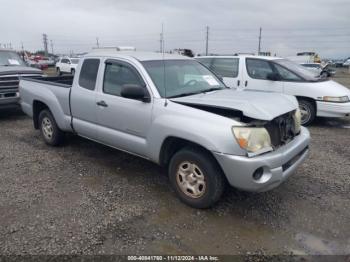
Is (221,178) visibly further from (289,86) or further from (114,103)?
(289,86)

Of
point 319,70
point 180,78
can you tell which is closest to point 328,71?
point 319,70

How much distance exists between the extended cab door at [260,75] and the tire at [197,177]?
5035mm

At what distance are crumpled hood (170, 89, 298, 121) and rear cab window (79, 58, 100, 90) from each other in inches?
61.8

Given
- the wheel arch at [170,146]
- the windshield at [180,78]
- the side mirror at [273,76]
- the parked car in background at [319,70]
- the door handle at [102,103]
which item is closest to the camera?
the wheel arch at [170,146]

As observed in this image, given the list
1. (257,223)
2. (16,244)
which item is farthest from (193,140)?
(16,244)

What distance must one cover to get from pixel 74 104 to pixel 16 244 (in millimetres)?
2501

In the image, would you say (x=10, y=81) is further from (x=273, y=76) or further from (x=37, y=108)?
(x=273, y=76)

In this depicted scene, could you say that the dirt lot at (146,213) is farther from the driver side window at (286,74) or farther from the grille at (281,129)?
the driver side window at (286,74)

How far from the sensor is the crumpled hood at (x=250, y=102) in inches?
131

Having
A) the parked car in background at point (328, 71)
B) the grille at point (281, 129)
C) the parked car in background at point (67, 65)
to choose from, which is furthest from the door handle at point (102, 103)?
the parked car in background at point (67, 65)

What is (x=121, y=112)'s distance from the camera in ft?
13.8

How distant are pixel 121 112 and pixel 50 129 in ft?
7.50

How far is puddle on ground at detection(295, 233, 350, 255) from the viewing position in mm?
2926

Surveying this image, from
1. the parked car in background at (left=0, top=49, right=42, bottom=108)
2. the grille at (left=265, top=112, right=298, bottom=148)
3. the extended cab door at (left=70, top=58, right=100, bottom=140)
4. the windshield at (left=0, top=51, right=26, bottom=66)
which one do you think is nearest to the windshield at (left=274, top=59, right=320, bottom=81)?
the grille at (left=265, top=112, right=298, bottom=148)
